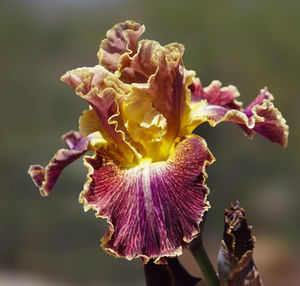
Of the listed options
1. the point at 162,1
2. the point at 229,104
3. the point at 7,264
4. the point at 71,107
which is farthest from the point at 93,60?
the point at 229,104

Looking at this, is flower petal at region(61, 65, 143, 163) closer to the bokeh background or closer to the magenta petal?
the magenta petal

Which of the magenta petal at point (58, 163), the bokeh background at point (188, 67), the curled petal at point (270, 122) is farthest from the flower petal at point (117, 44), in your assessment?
the bokeh background at point (188, 67)

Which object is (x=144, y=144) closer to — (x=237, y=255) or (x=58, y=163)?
(x=58, y=163)

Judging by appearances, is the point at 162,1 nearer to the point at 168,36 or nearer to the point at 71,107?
the point at 168,36

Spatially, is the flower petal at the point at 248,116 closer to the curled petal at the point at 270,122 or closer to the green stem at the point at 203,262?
the curled petal at the point at 270,122

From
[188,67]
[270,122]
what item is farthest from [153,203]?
[188,67]

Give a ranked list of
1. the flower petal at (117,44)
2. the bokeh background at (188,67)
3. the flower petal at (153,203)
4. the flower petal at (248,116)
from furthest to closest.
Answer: the bokeh background at (188,67), the flower petal at (117,44), the flower petal at (248,116), the flower petal at (153,203)
